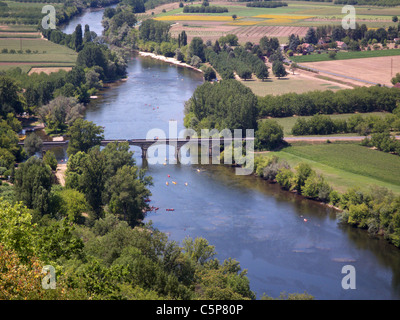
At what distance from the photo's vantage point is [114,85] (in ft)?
334

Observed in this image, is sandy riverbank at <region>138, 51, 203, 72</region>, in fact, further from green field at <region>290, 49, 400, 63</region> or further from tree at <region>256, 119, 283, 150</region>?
tree at <region>256, 119, 283, 150</region>

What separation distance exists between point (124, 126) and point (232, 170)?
18564mm

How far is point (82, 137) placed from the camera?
6378 cm

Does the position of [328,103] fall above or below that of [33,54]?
below

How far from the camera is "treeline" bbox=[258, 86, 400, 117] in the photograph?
8100 centimetres

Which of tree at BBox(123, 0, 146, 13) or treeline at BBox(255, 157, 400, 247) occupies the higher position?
tree at BBox(123, 0, 146, 13)

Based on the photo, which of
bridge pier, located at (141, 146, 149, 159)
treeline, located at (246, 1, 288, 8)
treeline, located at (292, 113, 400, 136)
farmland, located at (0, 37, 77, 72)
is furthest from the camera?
treeline, located at (246, 1, 288, 8)

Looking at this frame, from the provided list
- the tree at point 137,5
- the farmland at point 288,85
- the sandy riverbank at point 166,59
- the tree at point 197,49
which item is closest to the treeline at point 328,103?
the farmland at point 288,85

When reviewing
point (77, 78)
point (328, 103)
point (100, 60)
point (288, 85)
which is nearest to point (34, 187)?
point (328, 103)

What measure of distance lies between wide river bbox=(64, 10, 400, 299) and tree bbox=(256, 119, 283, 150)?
23.1 feet

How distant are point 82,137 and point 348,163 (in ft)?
92.2

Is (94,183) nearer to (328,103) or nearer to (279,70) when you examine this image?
(328,103)

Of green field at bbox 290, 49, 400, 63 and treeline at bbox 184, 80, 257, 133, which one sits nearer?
treeline at bbox 184, 80, 257, 133

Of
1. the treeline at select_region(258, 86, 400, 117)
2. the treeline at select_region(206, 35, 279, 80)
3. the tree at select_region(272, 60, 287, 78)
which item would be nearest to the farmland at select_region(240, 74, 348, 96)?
the tree at select_region(272, 60, 287, 78)
